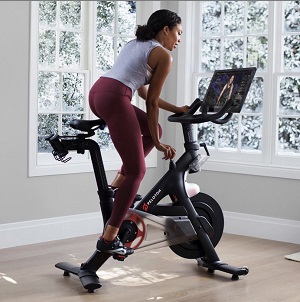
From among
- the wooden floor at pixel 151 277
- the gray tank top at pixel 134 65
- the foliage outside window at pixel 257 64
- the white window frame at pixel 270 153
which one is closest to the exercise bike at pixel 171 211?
the wooden floor at pixel 151 277

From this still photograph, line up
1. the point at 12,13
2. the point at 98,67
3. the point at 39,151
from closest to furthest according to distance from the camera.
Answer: the point at 12,13 → the point at 39,151 → the point at 98,67

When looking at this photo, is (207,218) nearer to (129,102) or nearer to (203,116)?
(203,116)

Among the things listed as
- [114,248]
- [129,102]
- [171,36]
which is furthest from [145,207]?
[171,36]

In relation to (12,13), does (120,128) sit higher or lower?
lower

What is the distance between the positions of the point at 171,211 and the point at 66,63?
6.46 ft

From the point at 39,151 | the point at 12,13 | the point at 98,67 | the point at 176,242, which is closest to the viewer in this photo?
the point at 176,242

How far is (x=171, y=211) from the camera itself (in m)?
4.67

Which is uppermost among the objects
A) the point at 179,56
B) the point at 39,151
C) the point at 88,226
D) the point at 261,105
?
the point at 179,56

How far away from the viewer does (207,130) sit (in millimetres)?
6578

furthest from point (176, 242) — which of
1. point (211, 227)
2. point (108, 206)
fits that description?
point (108, 206)

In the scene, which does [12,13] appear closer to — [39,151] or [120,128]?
[39,151]

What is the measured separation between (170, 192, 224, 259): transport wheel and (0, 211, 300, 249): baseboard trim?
1264 mm

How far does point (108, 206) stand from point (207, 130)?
2.38 meters

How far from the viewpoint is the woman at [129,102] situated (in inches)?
165
